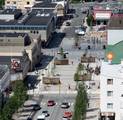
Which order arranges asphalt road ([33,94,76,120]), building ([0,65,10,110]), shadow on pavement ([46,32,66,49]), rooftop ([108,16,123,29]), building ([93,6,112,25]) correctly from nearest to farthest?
asphalt road ([33,94,76,120]), building ([0,65,10,110]), rooftop ([108,16,123,29]), shadow on pavement ([46,32,66,49]), building ([93,6,112,25])

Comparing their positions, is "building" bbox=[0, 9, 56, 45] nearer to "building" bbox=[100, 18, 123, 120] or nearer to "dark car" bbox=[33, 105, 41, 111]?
"dark car" bbox=[33, 105, 41, 111]

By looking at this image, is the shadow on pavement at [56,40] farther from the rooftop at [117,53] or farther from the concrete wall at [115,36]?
the rooftop at [117,53]

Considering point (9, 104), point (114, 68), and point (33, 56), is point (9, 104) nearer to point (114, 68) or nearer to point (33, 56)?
point (114, 68)

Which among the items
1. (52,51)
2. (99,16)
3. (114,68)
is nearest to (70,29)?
(99,16)

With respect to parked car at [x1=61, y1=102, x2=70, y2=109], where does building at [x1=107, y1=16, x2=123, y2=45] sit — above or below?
above

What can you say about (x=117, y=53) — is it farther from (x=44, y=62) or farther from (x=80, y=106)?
(x=44, y=62)

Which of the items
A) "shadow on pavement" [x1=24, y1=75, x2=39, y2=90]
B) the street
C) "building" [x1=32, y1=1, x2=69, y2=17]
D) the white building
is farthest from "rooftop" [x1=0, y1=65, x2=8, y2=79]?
"building" [x1=32, y1=1, x2=69, y2=17]

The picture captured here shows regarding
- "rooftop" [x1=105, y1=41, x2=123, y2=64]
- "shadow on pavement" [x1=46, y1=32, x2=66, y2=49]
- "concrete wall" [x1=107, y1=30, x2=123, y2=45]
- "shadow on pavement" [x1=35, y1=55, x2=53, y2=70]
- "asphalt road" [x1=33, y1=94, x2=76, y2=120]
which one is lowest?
"shadow on pavement" [x1=46, y1=32, x2=66, y2=49]
